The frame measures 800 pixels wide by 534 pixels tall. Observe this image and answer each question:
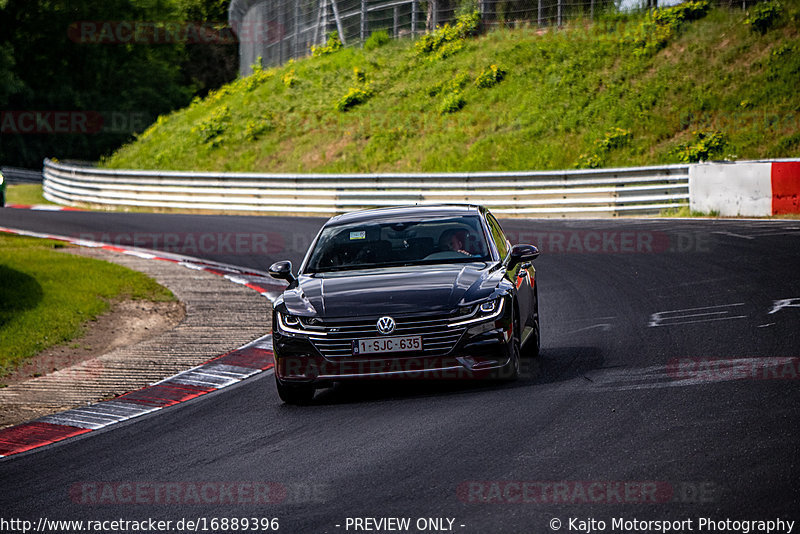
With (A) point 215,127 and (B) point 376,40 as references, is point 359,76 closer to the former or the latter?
(B) point 376,40

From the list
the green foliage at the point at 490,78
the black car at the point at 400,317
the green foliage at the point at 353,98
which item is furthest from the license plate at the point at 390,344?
the green foliage at the point at 353,98

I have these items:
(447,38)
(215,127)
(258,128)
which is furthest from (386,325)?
Answer: (215,127)

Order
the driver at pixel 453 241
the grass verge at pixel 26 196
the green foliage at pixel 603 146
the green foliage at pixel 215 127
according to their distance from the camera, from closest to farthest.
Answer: the driver at pixel 453 241
the green foliage at pixel 603 146
the grass verge at pixel 26 196
the green foliage at pixel 215 127

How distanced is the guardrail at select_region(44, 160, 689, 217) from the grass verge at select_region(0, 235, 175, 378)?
38.1 ft

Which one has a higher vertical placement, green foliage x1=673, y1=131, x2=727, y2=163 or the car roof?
green foliage x1=673, y1=131, x2=727, y2=163

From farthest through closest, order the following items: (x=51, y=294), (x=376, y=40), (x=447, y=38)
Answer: (x=376, y=40) → (x=447, y=38) → (x=51, y=294)

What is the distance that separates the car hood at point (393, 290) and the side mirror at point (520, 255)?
30 cm

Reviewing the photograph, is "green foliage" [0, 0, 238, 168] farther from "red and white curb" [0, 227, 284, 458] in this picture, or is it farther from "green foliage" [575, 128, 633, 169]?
"red and white curb" [0, 227, 284, 458]

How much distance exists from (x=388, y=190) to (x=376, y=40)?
16794 millimetres

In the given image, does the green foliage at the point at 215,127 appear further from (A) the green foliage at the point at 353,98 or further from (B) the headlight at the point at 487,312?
(B) the headlight at the point at 487,312

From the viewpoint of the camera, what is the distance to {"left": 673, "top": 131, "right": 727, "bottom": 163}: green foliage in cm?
2920

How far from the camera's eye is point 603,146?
31.6 meters

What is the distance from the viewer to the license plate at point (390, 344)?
7.82 meters

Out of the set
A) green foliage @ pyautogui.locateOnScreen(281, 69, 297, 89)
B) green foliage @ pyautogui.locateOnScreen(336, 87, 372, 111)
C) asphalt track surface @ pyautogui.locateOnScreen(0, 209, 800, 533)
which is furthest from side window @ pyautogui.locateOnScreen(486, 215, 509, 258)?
green foliage @ pyautogui.locateOnScreen(281, 69, 297, 89)
